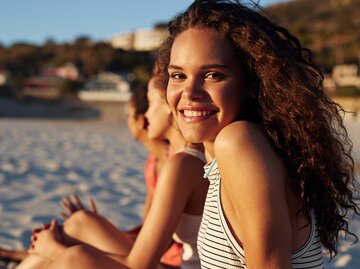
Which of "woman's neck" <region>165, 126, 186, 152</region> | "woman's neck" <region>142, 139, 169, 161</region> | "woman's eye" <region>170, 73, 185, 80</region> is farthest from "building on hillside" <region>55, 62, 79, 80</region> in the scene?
"woman's eye" <region>170, 73, 185, 80</region>

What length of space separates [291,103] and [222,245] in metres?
0.46

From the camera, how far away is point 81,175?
21.0ft

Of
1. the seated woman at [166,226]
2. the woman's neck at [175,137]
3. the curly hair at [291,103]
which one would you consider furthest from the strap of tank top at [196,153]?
the curly hair at [291,103]

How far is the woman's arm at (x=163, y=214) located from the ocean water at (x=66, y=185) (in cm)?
104

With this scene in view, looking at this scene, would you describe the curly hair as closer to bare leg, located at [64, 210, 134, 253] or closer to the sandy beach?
the sandy beach

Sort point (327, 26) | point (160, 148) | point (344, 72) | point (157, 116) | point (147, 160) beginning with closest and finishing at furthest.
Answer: point (157, 116) < point (160, 148) < point (147, 160) < point (344, 72) < point (327, 26)

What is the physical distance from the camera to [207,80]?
1544 mm

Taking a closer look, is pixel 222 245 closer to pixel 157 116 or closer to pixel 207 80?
pixel 207 80

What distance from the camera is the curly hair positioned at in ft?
4.80

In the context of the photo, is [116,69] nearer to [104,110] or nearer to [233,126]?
[104,110]

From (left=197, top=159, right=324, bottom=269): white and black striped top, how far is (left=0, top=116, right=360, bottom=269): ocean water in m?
1.10

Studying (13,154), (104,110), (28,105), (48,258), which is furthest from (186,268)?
(28,105)

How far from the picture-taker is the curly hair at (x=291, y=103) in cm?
146

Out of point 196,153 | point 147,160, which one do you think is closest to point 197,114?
point 196,153
